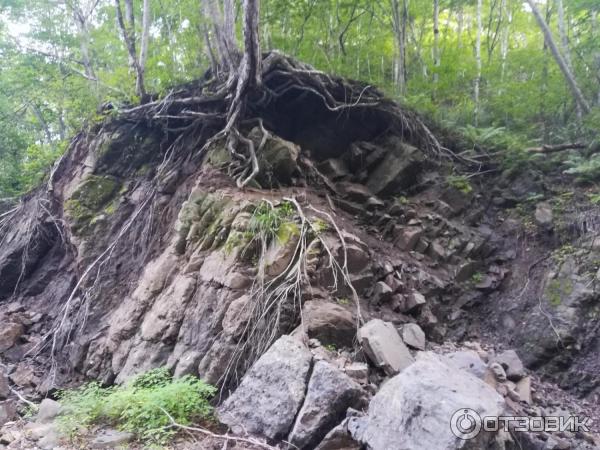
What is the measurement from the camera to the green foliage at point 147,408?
151 inches

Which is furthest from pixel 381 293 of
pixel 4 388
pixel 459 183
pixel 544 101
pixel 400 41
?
pixel 400 41

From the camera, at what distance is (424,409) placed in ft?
9.97

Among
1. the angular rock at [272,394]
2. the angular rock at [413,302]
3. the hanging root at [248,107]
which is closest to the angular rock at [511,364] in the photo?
the angular rock at [413,302]

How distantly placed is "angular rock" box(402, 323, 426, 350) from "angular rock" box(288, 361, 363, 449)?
1315mm

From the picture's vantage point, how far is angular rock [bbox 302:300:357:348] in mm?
4367

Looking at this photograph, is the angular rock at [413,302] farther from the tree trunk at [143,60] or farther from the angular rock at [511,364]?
the tree trunk at [143,60]

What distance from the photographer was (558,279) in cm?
546

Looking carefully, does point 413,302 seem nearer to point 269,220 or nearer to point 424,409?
point 269,220

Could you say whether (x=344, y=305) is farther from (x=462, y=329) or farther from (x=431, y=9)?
(x=431, y=9)

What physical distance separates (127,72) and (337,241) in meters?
5.97

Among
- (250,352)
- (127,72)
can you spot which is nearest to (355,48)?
(127,72)

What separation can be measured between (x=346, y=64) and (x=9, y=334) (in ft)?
29.0

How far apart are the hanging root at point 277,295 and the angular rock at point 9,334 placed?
4.62 metres

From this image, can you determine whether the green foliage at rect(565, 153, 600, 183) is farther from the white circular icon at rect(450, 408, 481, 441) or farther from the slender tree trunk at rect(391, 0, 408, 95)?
the white circular icon at rect(450, 408, 481, 441)
